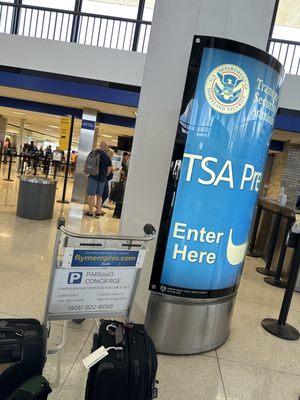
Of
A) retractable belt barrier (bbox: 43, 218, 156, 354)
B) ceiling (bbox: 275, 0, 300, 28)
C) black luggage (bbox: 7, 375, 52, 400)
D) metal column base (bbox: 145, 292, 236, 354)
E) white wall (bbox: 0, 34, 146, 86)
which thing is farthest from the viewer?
ceiling (bbox: 275, 0, 300, 28)

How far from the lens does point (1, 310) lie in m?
2.81

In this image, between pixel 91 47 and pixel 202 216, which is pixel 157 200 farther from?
pixel 91 47

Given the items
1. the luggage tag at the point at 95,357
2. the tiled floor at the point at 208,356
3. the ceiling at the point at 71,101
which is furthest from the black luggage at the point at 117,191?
the luggage tag at the point at 95,357

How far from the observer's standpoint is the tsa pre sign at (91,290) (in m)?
1.95

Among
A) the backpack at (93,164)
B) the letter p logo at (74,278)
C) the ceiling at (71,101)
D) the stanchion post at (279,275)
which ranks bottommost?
the stanchion post at (279,275)

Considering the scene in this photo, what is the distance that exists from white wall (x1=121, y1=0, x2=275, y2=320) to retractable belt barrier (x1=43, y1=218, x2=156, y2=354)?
453 millimetres

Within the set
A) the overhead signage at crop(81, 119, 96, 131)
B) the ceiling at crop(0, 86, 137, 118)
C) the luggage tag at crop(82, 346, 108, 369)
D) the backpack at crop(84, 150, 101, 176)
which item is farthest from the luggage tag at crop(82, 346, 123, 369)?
the overhead signage at crop(81, 119, 96, 131)

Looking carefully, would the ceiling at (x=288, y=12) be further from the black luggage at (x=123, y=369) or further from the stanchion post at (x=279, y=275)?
the black luggage at (x=123, y=369)

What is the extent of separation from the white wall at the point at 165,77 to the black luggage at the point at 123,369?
815mm

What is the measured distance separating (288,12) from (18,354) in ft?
37.9

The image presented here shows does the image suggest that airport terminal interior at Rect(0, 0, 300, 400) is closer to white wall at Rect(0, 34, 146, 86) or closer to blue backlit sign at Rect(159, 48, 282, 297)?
blue backlit sign at Rect(159, 48, 282, 297)

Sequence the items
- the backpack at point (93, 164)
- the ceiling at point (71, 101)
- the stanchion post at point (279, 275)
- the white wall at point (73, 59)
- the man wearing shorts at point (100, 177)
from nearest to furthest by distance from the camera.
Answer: the stanchion post at point (279, 275) < the white wall at point (73, 59) < the backpack at point (93, 164) < the man wearing shorts at point (100, 177) < the ceiling at point (71, 101)

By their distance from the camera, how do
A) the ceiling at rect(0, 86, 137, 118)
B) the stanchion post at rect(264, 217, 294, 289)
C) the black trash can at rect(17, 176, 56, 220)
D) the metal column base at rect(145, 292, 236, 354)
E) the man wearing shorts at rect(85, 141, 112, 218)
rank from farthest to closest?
the ceiling at rect(0, 86, 137, 118)
the man wearing shorts at rect(85, 141, 112, 218)
the black trash can at rect(17, 176, 56, 220)
the stanchion post at rect(264, 217, 294, 289)
the metal column base at rect(145, 292, 236, 354)

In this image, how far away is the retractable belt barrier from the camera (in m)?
1.88
